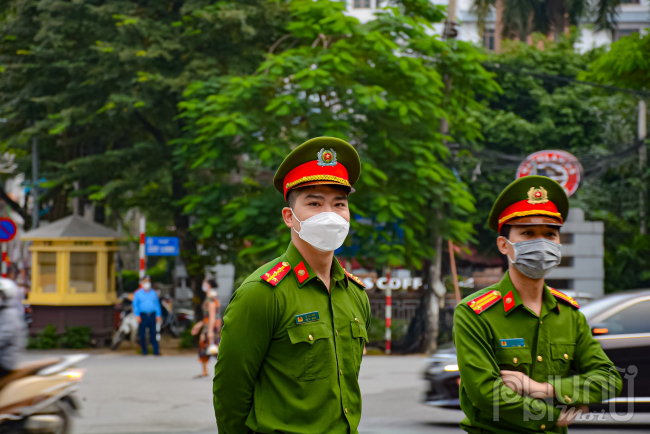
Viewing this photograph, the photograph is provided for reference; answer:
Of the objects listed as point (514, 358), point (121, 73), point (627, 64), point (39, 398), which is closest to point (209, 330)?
point (39, 398)

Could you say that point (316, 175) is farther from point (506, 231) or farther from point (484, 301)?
point (506, 231)

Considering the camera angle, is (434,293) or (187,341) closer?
(434,293)

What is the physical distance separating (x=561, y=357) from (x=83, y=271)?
1620cm

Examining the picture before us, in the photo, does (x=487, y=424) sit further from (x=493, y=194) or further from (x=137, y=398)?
(x=493, y=194)

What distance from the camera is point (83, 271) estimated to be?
1766cm

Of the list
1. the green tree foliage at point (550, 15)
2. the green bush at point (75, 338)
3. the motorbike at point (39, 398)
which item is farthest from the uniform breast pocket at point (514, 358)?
the green tree foliage at point (550, 15)

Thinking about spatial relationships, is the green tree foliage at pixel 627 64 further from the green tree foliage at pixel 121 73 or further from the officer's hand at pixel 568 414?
the officer's hand at pixel 568 414

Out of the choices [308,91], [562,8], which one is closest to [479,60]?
[308,91]

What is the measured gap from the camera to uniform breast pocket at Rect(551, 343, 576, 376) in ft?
9.57

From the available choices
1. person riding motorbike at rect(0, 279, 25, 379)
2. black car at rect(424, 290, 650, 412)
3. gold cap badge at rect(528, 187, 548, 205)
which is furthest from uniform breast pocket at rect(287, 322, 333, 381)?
black car at rect(424, 290, 650, 412)

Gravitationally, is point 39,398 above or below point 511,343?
below

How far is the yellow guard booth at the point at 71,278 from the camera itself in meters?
17.3

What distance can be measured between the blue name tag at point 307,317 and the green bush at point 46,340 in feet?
52.1

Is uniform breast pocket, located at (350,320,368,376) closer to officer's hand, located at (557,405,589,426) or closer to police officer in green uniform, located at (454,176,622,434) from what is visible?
police officer in green uniform, located at (454,176,622,434)
